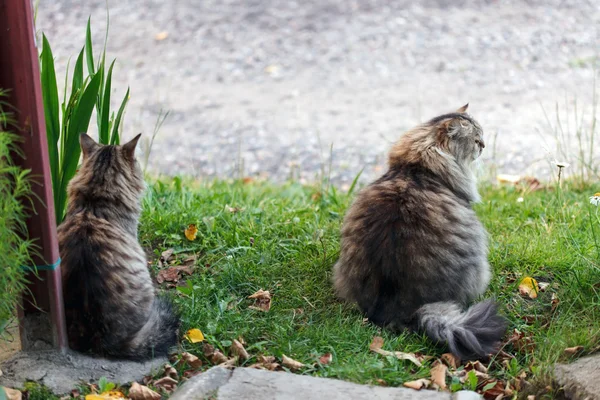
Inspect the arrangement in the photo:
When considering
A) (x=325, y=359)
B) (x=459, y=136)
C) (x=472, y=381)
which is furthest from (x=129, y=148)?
(x=472, y=381)

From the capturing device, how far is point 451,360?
4.19 m

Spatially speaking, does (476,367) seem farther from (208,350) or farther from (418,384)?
(208,350)

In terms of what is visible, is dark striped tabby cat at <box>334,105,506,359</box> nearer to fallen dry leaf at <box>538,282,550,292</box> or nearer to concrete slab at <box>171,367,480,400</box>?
fallen dry leaf at <box>538,282,550,292</box>

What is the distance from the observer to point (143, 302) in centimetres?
408

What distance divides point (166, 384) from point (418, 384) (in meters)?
1.25

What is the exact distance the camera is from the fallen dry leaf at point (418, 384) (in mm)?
3877

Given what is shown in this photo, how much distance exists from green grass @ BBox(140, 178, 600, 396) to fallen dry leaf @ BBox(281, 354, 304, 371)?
4cm

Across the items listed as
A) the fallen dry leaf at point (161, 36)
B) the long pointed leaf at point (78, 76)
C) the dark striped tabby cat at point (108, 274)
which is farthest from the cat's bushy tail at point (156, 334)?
the fallen dry leaf at point (161, 36)

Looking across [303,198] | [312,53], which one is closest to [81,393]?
[303,198]

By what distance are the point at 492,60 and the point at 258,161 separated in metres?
3.76

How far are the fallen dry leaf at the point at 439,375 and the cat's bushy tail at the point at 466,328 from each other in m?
0.16

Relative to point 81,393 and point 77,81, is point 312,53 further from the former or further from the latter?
point 81,393

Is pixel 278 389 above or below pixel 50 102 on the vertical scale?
below

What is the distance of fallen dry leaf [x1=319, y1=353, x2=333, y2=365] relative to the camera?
4111mm
